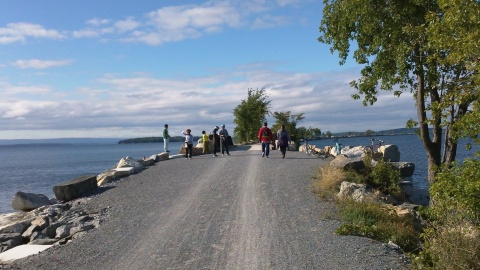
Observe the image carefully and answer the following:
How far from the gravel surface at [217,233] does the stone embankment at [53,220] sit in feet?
1.74

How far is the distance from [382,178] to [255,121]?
Result: 33.3m

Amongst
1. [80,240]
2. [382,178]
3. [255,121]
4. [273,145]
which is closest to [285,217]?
[80,240]

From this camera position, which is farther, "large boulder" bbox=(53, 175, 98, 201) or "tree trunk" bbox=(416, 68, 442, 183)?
"large boulder" bbox=(53, 175, 98, 201)

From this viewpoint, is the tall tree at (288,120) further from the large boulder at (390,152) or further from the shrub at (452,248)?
the shrub at (452,248)

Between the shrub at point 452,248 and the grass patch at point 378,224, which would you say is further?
Answer: the grass patch at point 378,224

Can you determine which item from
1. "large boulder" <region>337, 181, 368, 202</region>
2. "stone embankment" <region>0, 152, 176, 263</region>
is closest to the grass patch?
"large boulder" <region>337, 181, 368, 202</region>

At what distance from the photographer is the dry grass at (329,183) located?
46.6 feet

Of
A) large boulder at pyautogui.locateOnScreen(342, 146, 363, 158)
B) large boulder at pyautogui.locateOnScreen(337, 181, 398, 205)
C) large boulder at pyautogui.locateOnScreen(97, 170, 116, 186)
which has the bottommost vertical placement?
large boulder at pyautogui.locateOnScreen(337, 181, 398, 205)

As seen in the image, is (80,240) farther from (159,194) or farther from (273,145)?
(273,145)

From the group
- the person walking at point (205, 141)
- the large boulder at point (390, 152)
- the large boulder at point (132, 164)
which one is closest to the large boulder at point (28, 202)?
the large boulder at point (132, 164)

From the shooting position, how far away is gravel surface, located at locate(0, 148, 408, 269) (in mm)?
8633

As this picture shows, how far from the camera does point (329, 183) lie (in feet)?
48.6

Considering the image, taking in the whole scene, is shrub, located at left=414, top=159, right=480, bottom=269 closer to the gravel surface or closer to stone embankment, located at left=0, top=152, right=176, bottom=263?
the gravel surface

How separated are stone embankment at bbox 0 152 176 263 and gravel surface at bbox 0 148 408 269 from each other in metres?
0.53
